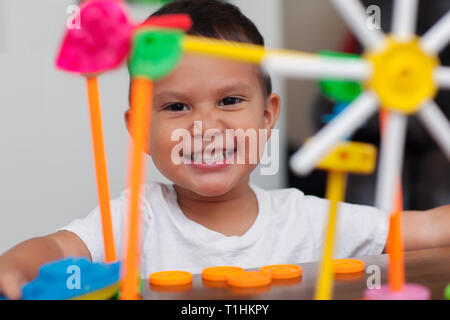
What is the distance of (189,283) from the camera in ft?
1.55

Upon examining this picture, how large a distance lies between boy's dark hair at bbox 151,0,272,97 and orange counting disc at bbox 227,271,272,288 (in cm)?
36

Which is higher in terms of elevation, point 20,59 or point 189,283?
point 20,59

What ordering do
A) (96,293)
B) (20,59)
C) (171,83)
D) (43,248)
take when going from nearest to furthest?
(96,293) < (43,248) < (171,83) < (20,59)

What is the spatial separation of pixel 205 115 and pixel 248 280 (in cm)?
27

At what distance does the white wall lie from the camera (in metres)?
1.41

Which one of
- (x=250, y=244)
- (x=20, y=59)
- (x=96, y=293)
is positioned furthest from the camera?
(x=20, y=59)

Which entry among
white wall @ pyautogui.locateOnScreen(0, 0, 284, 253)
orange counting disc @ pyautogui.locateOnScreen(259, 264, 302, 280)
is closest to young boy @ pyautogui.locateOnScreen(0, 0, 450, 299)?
orange counting disc @ pyautogui.locateOnScreen(259, 264, 302, 280)

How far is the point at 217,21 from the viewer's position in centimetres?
75

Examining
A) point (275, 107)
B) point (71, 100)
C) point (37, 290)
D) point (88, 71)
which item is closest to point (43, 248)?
point (37, 290)

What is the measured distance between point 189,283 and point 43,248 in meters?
0.18

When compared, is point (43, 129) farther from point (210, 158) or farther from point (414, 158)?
point (414, 158)

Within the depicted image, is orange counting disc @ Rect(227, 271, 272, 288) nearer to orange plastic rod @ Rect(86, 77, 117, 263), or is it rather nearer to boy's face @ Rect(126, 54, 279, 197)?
orange plastic rod @ Rect(86, 77, 117, 263)
